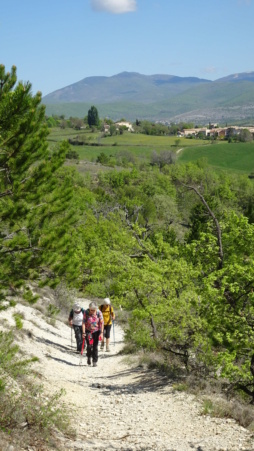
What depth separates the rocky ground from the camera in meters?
8.16

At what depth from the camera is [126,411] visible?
981cm

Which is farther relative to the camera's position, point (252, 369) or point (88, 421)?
point (252, 369)

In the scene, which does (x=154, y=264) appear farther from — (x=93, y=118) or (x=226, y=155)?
(x=93, y=118)

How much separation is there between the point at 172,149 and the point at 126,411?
125 metres

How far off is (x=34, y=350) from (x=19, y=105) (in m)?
6.75

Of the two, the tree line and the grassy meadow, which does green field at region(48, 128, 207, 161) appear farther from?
the tree line

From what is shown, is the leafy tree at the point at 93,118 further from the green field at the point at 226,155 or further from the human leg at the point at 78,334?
the human leg at the point at 78,334

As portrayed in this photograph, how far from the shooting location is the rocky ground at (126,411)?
8.16 metres

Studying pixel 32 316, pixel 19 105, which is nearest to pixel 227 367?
pixel 19 105

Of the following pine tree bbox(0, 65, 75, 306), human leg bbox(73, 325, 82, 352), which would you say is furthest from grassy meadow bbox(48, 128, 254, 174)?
pine tree bbox(0, 65, 75, 306)

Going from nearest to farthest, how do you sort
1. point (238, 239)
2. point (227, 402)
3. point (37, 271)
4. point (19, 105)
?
point (19, 105) < point (227, 402) < point (238, 239) < point (37, 271)

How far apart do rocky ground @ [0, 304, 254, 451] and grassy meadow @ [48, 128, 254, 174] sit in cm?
9657

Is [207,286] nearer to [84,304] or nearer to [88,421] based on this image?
[88,421]

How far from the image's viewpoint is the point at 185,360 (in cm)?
1195
